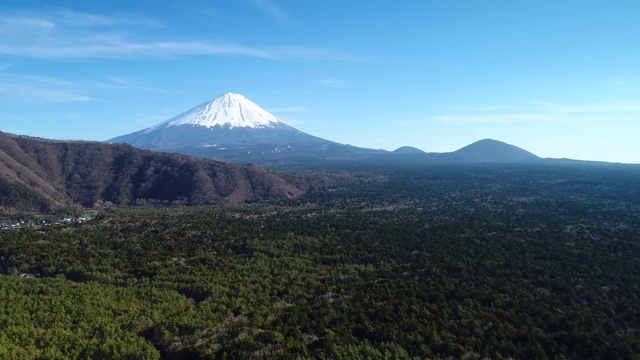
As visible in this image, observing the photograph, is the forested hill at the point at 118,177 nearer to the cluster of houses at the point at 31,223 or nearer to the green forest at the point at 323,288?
the cluster of houses at the point at 31,223

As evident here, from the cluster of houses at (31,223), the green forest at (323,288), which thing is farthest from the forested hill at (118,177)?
the green forest at (323,288)

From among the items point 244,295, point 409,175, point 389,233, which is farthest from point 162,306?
point 409,175

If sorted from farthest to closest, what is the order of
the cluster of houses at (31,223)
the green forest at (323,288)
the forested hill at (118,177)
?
1. the forested hill at (118,177)
2. the cluster of houses at (31,223)
3. the green forest at (323,288)

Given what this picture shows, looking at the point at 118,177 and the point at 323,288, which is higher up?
the point at 118,177

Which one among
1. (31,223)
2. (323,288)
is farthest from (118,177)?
(323,288)

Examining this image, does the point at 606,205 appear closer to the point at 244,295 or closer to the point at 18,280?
the point at 244,295

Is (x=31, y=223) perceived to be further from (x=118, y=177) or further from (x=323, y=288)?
(x=323, y=288)
